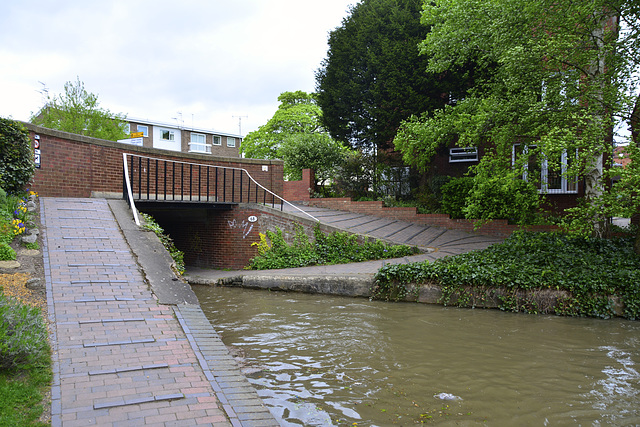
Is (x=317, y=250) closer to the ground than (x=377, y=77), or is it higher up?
closer to the ground

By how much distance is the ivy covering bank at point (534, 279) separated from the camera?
24.1 feet

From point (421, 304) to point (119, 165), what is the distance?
27.8 ft

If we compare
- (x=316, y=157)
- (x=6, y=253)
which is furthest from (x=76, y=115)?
(x=6, y=253)

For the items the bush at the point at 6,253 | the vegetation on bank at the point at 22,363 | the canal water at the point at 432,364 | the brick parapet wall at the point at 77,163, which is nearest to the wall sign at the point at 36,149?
the brick parapet wall at the point at 77,163

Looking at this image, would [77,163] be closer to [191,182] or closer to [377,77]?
[191,182]

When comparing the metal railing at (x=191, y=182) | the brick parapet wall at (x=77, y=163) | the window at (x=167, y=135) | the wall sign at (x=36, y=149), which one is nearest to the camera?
the wall sign at (x=36, y=149)

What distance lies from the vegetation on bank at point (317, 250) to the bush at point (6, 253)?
6.46 meters

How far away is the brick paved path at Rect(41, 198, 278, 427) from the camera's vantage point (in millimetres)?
3201

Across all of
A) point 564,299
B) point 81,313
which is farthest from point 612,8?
point 81,313

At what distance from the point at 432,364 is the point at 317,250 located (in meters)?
6.69

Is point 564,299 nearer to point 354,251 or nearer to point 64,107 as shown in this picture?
point 354,251

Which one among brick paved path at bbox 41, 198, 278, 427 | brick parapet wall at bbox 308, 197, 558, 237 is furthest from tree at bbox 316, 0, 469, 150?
brick paved path at bbox 41, 198, 278, 427

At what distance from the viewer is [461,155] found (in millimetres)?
18000

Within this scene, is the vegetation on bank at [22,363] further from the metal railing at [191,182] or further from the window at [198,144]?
the window at [198,144]
